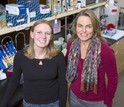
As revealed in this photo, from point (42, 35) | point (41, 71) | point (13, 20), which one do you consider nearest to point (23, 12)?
point (13, 20)

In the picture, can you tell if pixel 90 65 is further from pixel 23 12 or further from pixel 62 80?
pixel 23 12

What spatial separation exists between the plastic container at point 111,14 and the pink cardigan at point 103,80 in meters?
1.87

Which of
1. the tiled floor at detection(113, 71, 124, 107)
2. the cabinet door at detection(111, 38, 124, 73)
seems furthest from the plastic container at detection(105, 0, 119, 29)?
the tiled floor at detection(113, 71, 124, 107)

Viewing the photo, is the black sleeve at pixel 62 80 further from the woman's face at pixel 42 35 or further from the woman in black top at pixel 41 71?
the woman's face at pixel 42 35

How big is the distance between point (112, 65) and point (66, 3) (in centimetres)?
118

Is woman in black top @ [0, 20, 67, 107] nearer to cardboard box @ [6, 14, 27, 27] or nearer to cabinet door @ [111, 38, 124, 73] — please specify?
cardboard box @ [6, 14, 27, 27]

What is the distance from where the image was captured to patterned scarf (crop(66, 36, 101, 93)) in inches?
58.0

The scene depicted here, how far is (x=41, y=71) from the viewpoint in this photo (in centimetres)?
147

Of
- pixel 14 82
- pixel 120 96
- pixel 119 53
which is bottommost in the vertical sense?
pixel 120 96

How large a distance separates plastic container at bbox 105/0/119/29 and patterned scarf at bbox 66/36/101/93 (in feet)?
6.11

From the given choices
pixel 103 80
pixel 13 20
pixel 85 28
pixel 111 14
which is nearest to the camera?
pixel 85 28

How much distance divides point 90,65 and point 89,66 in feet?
0.03

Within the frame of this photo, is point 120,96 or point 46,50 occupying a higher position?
point 46,50

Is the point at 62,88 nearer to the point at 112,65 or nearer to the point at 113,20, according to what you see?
the point at 112,65
